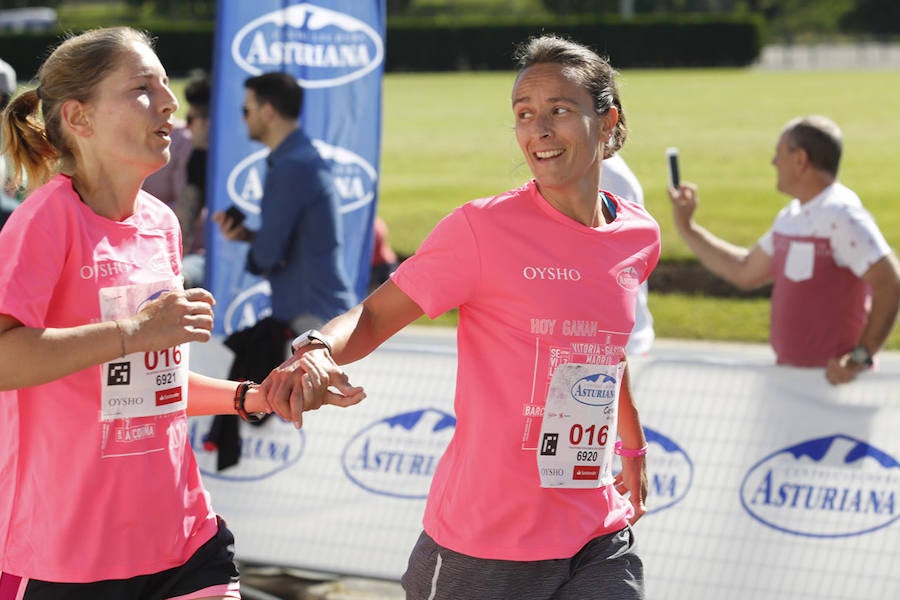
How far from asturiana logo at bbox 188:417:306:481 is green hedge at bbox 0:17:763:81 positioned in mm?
53867

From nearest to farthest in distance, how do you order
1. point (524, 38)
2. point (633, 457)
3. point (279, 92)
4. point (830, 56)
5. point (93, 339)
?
point (93, 339) < point (633, 457) < point (279, 92) < point (524, 38) < point (830, 56)

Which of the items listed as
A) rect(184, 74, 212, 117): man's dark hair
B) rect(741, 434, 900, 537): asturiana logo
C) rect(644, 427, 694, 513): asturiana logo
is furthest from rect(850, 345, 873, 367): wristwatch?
rect(184, 74, 212, 117): man's dark hair

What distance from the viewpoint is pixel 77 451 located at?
9.80 feet

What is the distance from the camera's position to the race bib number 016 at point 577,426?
3.08 meters

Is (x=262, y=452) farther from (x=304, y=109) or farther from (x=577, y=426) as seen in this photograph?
(x=577, y=426)

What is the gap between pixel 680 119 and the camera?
32.8 metres

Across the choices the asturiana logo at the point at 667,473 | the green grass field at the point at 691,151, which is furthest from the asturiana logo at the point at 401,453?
the green grass field at the point at 691,151

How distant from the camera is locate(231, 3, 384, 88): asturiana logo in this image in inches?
288

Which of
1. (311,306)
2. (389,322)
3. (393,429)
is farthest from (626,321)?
(311,306)

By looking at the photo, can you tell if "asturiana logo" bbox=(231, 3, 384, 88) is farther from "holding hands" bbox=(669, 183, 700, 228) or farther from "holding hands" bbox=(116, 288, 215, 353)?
"holding hands" bbox=(116, 288, 215, 353)

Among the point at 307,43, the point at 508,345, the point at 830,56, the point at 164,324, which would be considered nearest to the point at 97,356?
the point at 164,324

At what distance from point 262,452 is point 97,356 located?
3.44 meters

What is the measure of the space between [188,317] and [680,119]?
3081 cm

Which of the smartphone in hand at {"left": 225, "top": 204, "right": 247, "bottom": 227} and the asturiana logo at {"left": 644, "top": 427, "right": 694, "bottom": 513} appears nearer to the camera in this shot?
the asturiana logo at {"left": 644, "top": 427, "right": 694, "bottom": 513}
